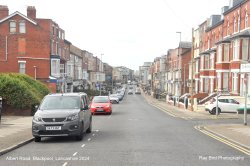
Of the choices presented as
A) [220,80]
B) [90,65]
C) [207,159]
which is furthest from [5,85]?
[90,65]

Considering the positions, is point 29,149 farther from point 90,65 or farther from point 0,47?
point 90,65

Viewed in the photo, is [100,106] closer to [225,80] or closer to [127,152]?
[225,80]

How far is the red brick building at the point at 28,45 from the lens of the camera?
6162cm

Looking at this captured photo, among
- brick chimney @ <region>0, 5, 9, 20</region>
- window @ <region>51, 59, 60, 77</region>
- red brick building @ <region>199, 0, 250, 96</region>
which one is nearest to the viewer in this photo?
red brick building @ <region>199, 0, 250, 96</region>

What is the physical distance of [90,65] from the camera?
125625 mm

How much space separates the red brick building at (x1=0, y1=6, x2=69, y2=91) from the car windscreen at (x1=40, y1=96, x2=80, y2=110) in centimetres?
4628

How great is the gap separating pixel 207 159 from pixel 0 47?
5513cm

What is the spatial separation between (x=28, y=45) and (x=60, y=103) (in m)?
47.6

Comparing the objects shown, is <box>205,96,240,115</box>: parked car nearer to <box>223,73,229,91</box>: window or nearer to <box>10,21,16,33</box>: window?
<box>223,73,229,91</box>: window

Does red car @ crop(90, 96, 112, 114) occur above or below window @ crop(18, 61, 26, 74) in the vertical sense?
below

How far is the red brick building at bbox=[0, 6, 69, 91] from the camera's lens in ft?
202

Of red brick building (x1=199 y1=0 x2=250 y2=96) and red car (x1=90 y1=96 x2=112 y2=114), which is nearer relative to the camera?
red car (x1=90 y1=96 x2=112 y2=114)

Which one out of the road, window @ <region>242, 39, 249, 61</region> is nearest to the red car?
window @ <region>242, 39, 249, 61</region>

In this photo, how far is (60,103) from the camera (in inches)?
661
